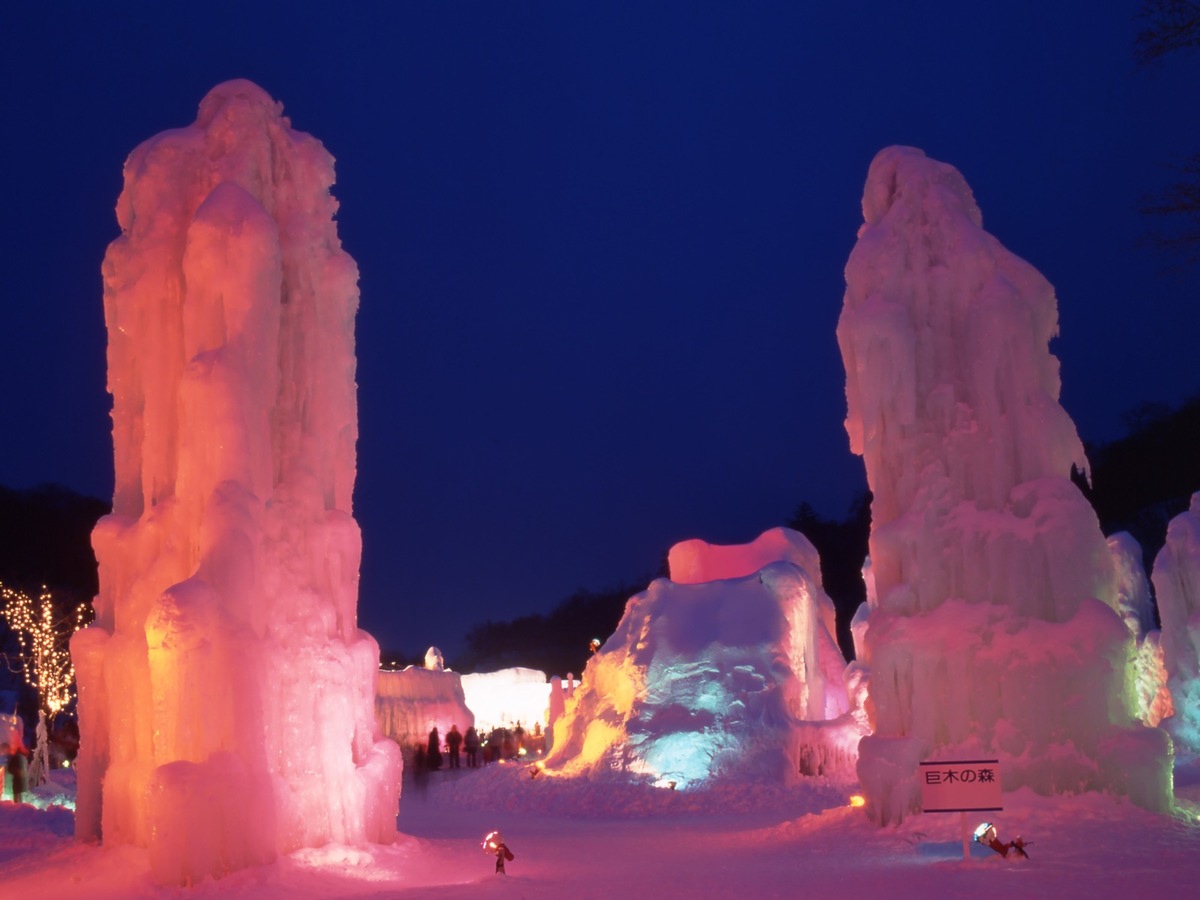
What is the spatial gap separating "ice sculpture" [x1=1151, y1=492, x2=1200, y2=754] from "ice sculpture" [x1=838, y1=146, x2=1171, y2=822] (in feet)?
33.7

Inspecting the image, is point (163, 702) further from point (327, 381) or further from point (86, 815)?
point (327, 381)

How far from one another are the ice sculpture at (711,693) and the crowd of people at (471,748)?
466cm

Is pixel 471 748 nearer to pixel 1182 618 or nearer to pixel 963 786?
pixel 1182 618

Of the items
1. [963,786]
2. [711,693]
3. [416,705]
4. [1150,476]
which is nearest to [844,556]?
[1150,476]

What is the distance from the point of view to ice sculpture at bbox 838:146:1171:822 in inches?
558

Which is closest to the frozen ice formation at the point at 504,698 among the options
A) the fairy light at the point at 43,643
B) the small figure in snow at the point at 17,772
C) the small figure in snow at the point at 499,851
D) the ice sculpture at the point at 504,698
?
the ice sculpture at the point at 504,698

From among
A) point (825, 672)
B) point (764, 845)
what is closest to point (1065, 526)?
point (764, 845)

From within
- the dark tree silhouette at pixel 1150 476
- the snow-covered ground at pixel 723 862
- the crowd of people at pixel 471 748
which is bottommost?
the crowd of people at pixel 471 748

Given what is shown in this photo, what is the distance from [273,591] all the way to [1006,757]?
9642mm

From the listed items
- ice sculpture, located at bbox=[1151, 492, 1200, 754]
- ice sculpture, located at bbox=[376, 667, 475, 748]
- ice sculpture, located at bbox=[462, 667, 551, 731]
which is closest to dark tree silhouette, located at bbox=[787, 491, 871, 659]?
ice sculpture, located at bbox=[462, 667, 551, 731]

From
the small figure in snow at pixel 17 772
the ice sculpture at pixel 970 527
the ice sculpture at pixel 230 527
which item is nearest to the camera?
the ice sculpture at pixel 230 527

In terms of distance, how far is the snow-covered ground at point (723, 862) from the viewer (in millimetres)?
10305

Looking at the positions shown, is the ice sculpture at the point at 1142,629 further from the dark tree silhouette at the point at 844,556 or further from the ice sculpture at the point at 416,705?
the dark tree silhouette at the point at 844,556

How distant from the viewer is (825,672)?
99.9 feet
